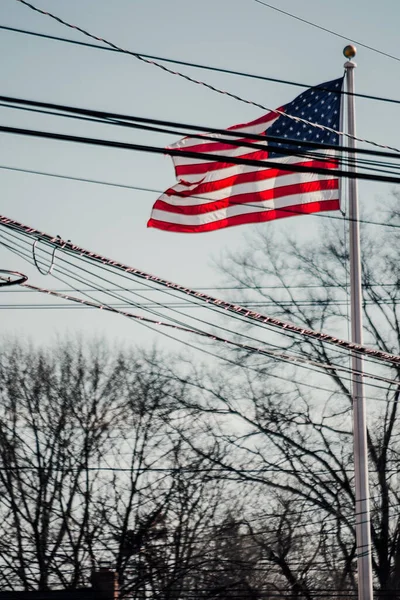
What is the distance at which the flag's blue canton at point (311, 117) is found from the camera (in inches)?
516

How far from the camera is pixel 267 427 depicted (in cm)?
2369

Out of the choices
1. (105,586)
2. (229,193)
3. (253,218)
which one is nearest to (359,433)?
(253,218)

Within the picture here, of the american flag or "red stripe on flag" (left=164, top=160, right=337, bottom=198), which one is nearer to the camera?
the american flag

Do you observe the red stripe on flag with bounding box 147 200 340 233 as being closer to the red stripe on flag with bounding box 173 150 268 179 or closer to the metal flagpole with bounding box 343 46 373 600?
the metal flagpole with bounding box 343 46 373 600

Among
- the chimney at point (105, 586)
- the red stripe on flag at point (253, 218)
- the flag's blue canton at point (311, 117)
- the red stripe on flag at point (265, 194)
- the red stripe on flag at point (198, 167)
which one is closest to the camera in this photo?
the red stripe on flag at point (253, 218)

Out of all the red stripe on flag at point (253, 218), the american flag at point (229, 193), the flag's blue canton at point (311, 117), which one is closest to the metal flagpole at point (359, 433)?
the flag's blue canton at point (311, 117)

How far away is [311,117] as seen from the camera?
13297 mm

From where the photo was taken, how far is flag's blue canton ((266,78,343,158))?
1312cm

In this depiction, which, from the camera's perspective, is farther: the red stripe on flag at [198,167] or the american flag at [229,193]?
the red stripe on flag at [198,167]

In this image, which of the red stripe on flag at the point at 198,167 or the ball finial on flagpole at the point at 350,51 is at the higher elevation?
the ball finial on flagpole at the point at 350,51

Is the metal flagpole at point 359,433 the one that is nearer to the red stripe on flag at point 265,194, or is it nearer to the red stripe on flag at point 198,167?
the red stripe on flag at point 265,194

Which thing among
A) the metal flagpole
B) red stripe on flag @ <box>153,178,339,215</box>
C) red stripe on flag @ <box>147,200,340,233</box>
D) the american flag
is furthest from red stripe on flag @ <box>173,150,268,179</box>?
the metal flagpole

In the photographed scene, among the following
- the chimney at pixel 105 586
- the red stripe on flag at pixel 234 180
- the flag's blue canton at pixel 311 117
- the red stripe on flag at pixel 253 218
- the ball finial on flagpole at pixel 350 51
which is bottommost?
the chimney at pixel 105 586

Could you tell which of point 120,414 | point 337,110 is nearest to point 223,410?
point 120,414
